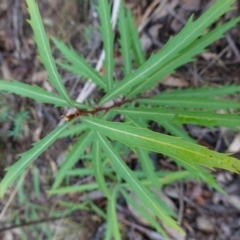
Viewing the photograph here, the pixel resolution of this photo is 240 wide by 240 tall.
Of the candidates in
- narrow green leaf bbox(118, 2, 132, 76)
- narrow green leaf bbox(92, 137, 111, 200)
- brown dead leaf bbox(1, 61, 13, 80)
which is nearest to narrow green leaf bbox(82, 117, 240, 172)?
narrow green leaf bbox(92, 137, 111, 200)

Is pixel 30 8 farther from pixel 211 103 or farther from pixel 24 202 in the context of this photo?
pixel 24 202

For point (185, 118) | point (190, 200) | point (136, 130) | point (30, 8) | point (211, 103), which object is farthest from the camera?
point (190, 200)

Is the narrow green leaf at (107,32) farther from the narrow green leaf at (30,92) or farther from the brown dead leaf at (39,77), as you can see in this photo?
the brown dead leaf at (39,77)

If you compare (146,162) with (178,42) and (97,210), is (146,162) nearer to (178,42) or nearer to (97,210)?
(178,42)

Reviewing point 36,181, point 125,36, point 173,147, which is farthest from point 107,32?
point 36,181

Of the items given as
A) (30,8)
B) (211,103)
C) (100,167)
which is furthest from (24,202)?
(30,8)
